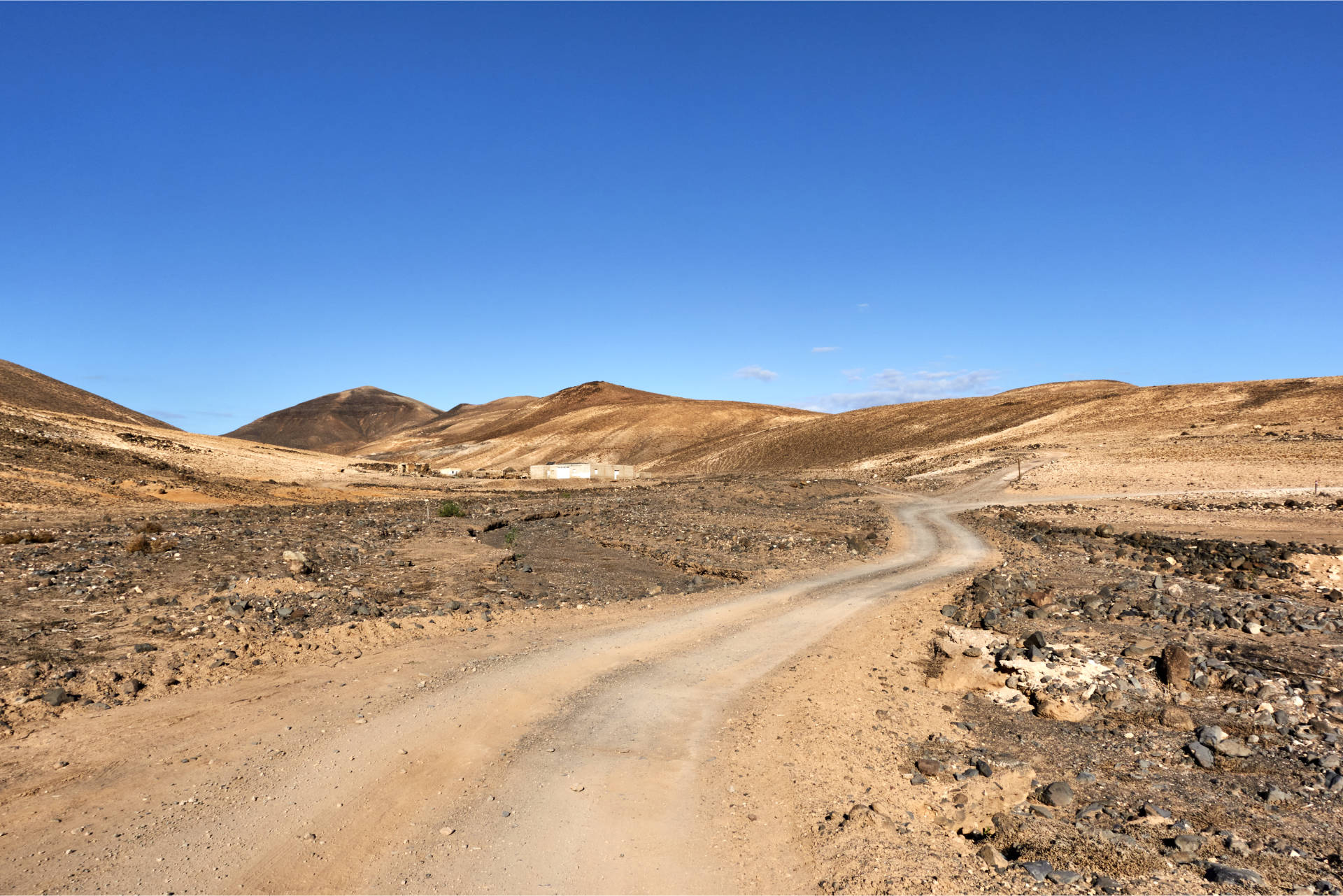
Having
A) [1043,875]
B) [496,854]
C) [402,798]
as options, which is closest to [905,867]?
[1043,875]

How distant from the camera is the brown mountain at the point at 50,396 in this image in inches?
4082

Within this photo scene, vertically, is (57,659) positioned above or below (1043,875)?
above

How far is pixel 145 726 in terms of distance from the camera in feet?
28.3

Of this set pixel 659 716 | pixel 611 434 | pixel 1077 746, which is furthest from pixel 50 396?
pixel 1077 746

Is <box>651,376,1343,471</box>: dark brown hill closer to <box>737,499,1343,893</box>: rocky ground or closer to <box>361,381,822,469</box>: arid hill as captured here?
<box>361,381,822,469</box>: arid hill

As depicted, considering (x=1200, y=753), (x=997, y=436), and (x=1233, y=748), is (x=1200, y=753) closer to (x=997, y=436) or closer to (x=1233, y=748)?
(x=1233, y=748)

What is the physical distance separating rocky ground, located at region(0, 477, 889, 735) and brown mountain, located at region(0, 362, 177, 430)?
94436mm

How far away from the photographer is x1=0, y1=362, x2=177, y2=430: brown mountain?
103688 millimetres

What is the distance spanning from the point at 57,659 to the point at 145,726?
8.96ft

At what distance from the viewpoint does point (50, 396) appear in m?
115

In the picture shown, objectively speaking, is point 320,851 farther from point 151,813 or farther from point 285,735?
point 285,735

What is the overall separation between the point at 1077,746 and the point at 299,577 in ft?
48.1

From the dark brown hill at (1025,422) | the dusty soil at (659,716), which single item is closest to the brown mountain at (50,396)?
the dark brown hill at (1025,422)

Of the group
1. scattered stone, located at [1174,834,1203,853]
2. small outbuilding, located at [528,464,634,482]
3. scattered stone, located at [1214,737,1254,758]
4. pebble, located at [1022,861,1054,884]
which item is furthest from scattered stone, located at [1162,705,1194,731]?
small outbuilding, located at [528,464,634,482]
